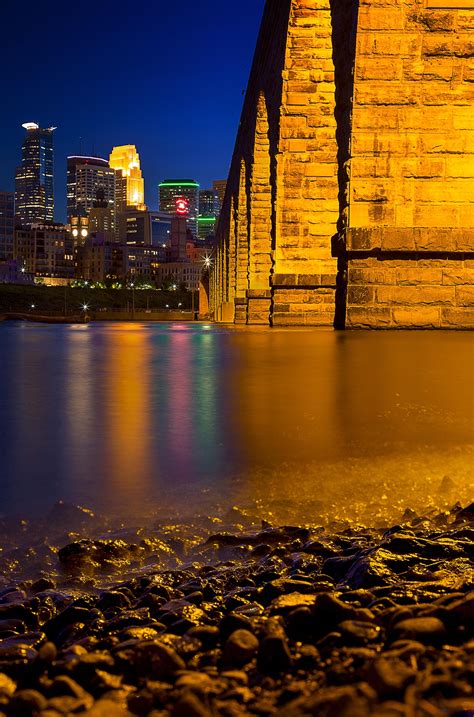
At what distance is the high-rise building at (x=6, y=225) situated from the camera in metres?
167

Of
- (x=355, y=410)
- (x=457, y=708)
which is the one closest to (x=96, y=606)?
(x=457, y=708)

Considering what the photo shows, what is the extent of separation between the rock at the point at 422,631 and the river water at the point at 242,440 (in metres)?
0.95

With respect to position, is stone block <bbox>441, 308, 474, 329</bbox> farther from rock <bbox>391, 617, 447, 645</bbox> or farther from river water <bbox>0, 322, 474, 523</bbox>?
rock <bbox>391, 617, 447, 645</bbox>

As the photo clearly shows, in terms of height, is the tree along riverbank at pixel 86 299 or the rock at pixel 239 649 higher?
the tree along riverbank at pixel 86 299

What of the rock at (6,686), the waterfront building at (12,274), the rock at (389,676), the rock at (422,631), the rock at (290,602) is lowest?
the rock at (6,686)

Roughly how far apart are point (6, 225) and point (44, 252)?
13801mm

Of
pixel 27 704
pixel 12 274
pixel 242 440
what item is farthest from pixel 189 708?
pixel 12 274

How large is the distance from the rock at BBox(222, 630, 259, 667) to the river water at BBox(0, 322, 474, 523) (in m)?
0.91

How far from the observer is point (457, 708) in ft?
2.55

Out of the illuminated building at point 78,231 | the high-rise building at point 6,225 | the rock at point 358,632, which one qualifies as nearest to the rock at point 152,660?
the rock at point 358,632

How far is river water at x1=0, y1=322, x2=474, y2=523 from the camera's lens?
204cm

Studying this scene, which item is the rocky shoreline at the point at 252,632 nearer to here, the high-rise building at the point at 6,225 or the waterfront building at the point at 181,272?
the waterfront building at the point at 181,272

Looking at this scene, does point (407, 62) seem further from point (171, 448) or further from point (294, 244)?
point (171, 448)

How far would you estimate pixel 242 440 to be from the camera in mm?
2582
